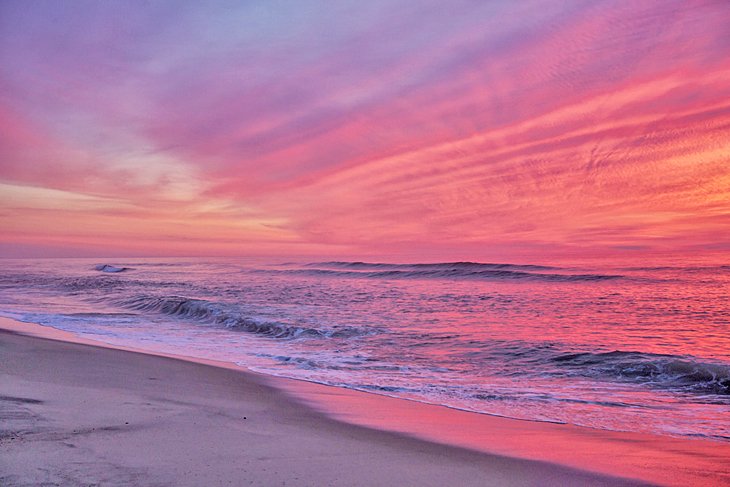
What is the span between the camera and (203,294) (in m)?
23.1

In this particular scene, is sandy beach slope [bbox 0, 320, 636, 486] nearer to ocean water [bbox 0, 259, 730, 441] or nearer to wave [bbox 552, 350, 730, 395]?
ocean water [bbox 0, 259, 730, 441]

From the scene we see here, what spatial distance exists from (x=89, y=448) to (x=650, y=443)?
4.82 metres

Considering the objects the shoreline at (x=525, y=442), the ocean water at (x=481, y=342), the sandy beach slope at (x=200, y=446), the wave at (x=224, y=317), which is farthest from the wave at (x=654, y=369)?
the wave at (x=224, y=317)

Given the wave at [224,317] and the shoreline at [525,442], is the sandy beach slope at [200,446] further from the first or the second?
the wave at [224,317]

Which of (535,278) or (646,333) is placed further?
(535,278)

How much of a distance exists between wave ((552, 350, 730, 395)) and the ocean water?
0.03 meters

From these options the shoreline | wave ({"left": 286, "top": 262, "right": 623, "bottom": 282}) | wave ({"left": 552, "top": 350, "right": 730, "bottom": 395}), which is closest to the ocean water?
wave ({"left": 552, "top": 350, "right": 730, "bottom": 395})

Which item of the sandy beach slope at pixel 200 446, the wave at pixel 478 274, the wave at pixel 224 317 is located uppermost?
the wave at pixel 478 274

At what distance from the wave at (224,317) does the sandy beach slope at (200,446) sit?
6561mm

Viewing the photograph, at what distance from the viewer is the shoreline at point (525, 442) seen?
12.9 ft

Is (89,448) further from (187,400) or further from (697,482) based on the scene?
(697,482)

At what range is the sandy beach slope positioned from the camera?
3188 millimetres

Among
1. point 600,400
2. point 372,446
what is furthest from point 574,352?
point 372,446

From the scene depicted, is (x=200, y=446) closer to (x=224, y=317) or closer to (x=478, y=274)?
(x=224, y=317)
